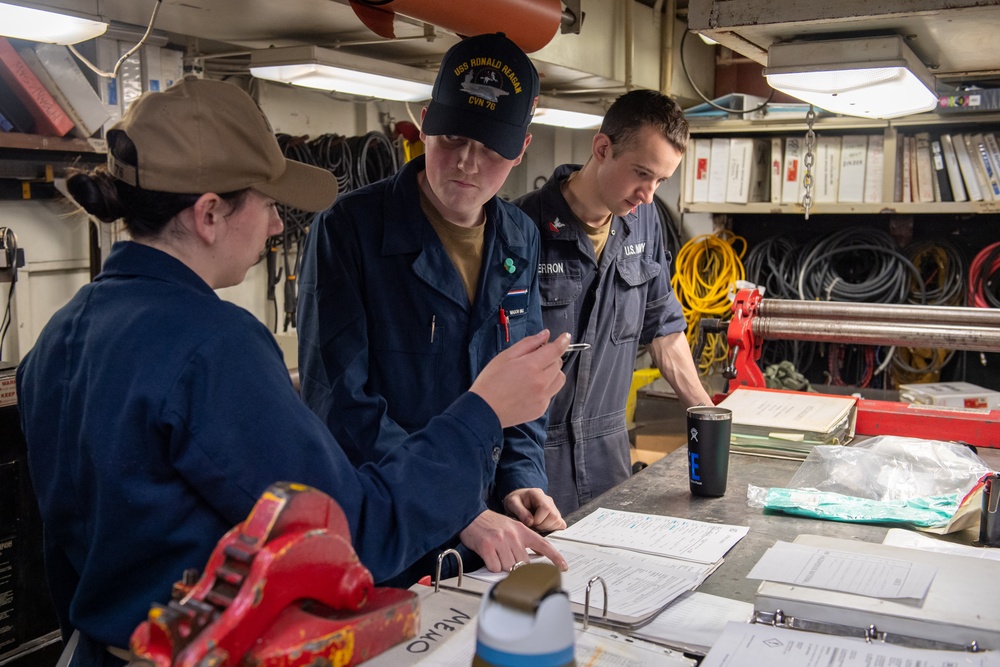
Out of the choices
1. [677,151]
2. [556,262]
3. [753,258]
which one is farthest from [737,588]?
[753,258]

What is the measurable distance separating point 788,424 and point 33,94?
9.53 feet

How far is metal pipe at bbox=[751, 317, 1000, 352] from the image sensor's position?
251 cm

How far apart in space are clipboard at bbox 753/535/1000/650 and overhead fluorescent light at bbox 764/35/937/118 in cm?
96

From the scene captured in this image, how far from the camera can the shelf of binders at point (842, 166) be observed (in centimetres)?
439

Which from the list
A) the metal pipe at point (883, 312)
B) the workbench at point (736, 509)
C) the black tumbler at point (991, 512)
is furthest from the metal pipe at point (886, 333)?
the black tumbler at point (991, 512)

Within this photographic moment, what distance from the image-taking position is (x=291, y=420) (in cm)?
106

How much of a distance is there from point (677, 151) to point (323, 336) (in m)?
1.29

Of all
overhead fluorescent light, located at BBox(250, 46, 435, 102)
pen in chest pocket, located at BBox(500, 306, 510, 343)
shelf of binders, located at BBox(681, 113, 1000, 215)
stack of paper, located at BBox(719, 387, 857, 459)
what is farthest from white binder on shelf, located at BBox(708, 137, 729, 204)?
pen in chest pocket, located at BBox(500, 306, 510, 343)

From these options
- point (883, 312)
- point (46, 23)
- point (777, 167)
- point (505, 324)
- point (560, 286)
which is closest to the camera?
point (505, 324)

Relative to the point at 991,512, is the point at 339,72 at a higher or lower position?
higher

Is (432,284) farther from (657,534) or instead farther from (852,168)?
(852,168)

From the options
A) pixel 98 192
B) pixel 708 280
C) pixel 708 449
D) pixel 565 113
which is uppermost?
pixel 565 113

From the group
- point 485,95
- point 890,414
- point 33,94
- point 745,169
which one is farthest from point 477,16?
point 745,169

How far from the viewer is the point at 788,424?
232 centimetres
